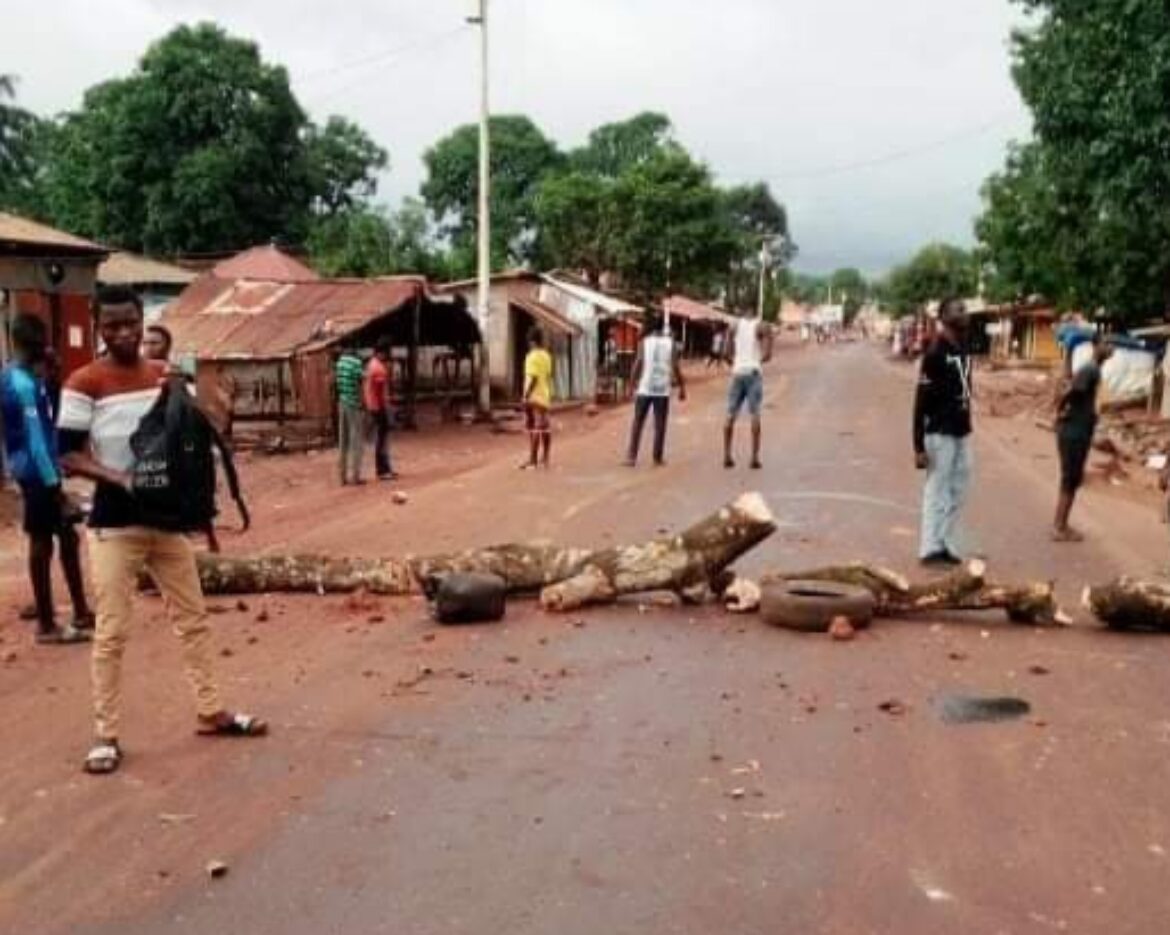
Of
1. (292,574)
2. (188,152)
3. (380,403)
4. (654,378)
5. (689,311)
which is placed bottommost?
(292,574)

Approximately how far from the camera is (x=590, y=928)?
3.73 meters

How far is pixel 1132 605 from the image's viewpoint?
7.14 m

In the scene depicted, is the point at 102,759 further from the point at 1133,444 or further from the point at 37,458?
the point at 1133,444

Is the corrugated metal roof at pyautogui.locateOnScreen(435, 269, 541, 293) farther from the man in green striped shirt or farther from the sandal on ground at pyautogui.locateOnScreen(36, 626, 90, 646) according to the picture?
the sandal on ground at pyautogui.locateOnScreen(36, 626, 90, 646)

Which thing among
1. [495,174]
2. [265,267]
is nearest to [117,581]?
[265,267]

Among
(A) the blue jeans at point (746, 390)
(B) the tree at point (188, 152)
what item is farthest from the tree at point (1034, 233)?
(B) the tree at point (188, 152)

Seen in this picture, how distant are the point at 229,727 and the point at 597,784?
1679 millimetres

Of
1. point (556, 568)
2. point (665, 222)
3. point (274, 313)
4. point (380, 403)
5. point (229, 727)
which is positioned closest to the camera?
point (229, 727)

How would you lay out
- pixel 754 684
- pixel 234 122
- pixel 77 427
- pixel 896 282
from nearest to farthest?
pixel 77 427
pixel 754 684
pixel 234 122
pixel 896 282

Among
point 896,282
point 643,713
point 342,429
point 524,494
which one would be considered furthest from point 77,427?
point 896,282

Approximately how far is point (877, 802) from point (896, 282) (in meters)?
119

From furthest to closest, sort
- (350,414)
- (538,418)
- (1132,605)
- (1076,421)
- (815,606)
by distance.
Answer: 1. (538,418)
2. (350,414)
3. (1076,421)
4. (815,606)
5. (1132,605)

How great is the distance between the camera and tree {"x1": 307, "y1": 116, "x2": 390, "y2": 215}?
5088 centimetres

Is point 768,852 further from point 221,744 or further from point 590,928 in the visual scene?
point 221,744
